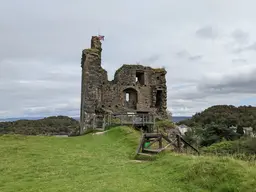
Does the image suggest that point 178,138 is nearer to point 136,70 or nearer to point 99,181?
point 99,181

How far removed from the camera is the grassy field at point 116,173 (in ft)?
22.2

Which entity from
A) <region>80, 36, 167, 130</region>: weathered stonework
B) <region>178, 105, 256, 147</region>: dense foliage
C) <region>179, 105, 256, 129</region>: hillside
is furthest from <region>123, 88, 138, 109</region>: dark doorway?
<region>179, 105, 256, 129</region>: hillside

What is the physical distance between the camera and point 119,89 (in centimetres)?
3100

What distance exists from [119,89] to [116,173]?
22198 mm

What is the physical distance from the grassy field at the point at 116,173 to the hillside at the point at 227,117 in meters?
62.3

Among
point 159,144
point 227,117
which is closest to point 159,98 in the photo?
point 159,144

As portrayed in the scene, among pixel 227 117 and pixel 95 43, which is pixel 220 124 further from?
pixel 95 43

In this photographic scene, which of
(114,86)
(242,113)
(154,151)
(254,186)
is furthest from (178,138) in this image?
(242,113)

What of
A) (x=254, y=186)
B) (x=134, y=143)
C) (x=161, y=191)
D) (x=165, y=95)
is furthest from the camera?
(x=165, y=95)

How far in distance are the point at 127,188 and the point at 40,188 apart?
235 cm

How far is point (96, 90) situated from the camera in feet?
94.1

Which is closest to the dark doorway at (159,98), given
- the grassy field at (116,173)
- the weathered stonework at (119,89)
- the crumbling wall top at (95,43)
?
the weathered stonework at (119,89)

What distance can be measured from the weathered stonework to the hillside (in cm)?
4135

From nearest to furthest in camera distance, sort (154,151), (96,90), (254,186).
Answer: (254,186), (154,151), (96,90)
